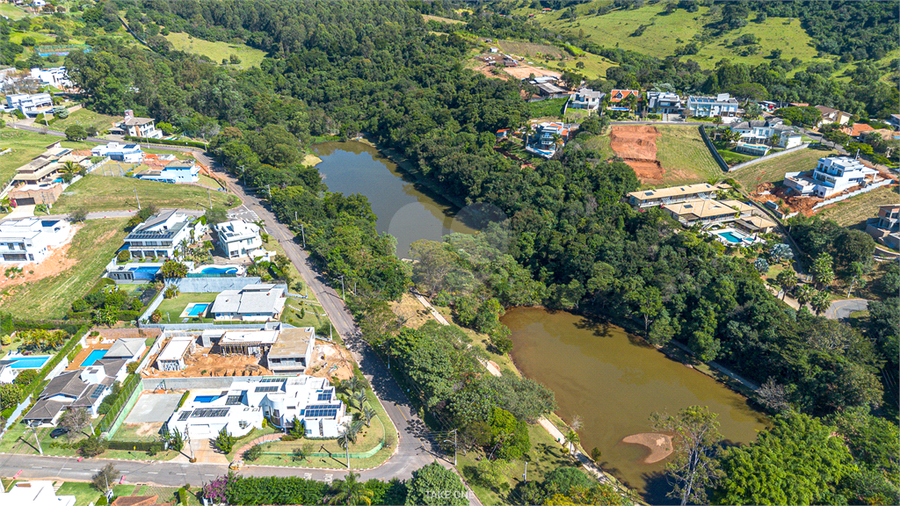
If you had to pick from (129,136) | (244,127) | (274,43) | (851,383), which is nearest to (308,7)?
(274,43)

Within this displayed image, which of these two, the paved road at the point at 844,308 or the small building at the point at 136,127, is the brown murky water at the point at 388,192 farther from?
the paved road at the point at 844,308

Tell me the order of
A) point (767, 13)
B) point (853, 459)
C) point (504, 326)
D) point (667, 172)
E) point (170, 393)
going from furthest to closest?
point (767, 13), point (667, 172), point (504, 326), point (170, 393), point (853, 459)

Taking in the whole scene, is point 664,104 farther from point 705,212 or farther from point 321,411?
point 321,411

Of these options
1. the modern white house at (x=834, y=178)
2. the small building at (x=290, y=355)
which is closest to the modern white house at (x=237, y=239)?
the small building at (x=290, y=355)

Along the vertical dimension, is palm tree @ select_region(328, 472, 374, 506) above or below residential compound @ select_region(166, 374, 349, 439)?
below

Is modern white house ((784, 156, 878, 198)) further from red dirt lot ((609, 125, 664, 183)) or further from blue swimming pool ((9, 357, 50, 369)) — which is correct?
blue swimming pool ((9, 357, 50, 369))

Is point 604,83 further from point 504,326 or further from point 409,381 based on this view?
point 409,381

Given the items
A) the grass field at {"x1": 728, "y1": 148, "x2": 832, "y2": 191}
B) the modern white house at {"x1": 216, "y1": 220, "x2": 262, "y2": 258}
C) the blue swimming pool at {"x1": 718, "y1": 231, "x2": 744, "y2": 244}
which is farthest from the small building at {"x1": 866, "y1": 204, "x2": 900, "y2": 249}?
the modern white house at {"x1": 216, "y1": 220, "x2": 262, "y2": 258}
